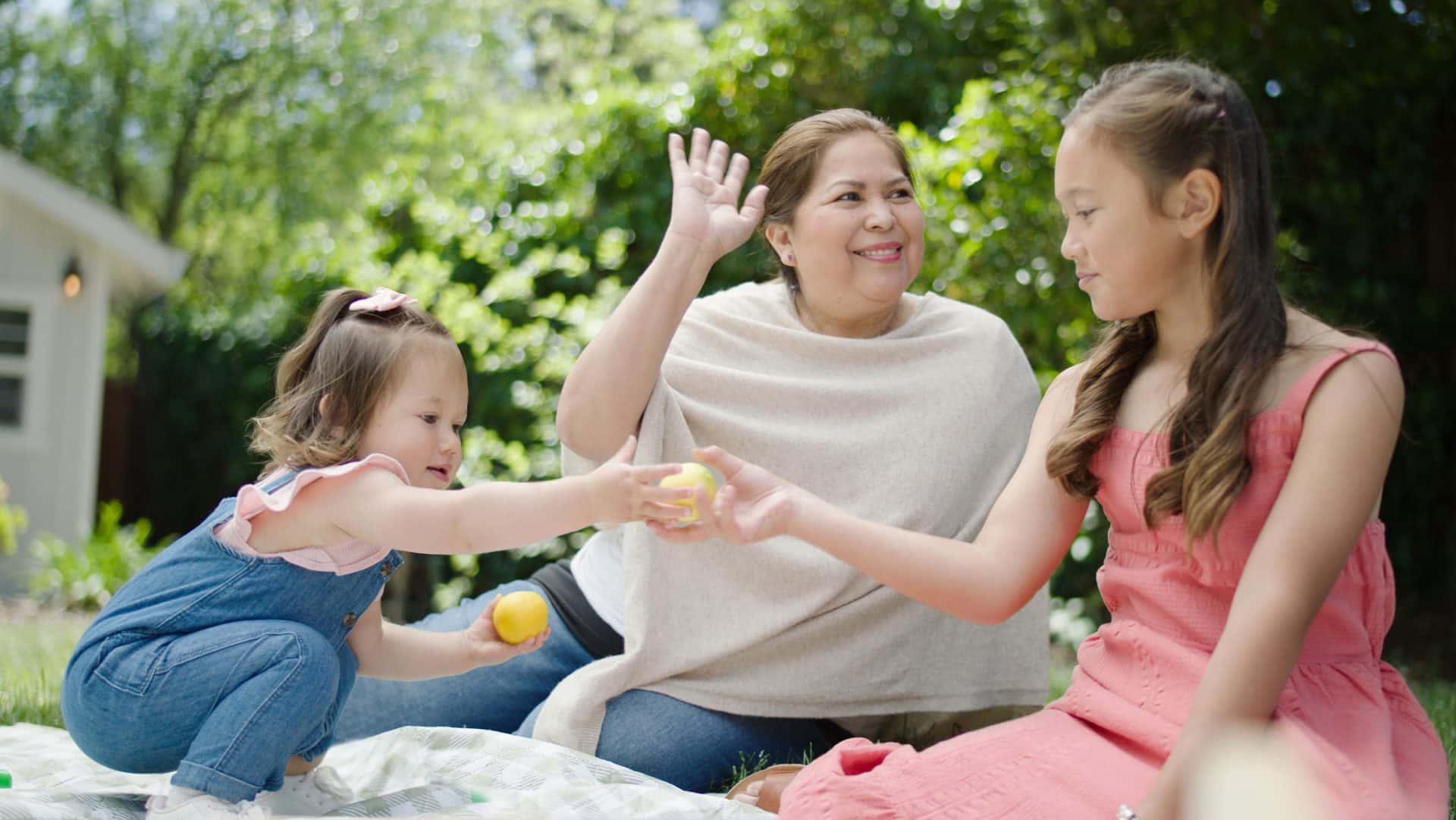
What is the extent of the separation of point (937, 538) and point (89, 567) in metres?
7.75

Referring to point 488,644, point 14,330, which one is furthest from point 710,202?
point 14,330

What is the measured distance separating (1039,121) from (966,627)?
2.67 meters

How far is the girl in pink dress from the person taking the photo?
1.88 metres

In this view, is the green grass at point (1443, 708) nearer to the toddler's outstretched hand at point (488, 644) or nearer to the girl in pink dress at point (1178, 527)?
the girl in pink dress at point (1178, 527)

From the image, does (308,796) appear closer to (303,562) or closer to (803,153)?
(303,562)

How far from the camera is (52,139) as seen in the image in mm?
23156

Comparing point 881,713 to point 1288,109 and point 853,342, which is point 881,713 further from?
point 1288,109

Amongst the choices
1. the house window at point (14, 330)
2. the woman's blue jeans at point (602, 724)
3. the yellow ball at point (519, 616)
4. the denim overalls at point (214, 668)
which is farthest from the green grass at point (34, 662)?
the house window at point (14, 330)

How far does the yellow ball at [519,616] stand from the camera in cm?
277

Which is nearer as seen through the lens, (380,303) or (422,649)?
(380,303)

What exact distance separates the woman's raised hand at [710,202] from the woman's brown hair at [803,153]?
20 centimetres

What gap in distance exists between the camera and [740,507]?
2311 millimetres

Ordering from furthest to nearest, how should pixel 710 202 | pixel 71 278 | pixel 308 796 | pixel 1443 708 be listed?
pixel 71 278
pixel 1443 708
pixel 710 202
pixel 308 796

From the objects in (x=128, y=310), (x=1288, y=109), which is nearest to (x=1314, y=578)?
(x=1288, y=109)
